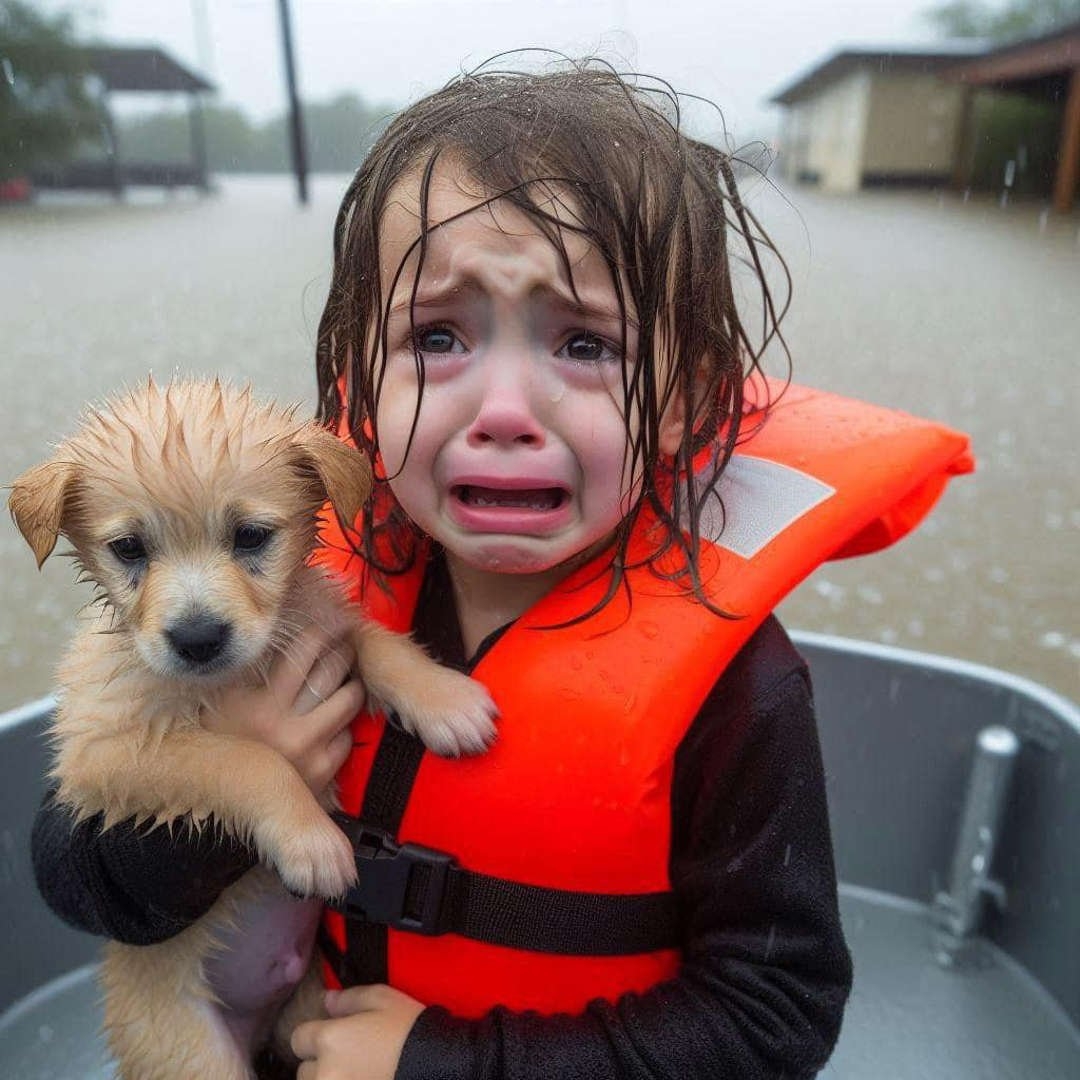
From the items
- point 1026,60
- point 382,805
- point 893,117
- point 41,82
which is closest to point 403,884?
point 382,805

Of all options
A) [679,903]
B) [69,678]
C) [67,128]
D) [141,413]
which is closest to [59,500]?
[141,413]

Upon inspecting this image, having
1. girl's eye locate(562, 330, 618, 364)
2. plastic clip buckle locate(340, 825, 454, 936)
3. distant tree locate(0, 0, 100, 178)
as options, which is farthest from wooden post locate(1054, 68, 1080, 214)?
plastic clip buckle locate(340, 825, 454, 936)

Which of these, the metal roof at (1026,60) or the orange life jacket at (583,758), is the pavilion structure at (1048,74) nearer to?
the metal roof at (1026,60)

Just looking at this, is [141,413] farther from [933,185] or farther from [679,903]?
[933,185]

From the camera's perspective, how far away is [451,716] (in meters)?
1.41

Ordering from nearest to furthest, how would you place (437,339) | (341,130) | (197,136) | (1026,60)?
(437,339) → (341,130) → (197,136) → (1026,60)

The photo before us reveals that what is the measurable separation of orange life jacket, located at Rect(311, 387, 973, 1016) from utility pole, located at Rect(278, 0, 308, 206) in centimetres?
258

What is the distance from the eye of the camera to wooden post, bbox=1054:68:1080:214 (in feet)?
17.1

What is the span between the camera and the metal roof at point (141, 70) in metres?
4.11

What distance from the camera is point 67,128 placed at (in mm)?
4180

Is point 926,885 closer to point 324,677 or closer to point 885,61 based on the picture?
point 324,677

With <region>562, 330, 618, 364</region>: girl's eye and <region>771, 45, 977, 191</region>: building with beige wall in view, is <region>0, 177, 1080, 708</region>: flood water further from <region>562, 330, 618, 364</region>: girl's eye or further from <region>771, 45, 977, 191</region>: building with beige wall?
<region>562, 330, 618, 364</region>: girl's eye

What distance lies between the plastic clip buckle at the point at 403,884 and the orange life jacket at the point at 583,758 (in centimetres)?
4

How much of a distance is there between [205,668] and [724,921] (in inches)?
31.5
